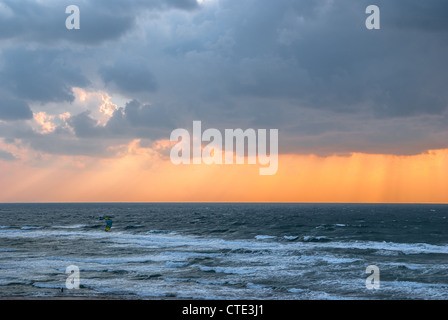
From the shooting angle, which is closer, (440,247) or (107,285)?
(107,285)

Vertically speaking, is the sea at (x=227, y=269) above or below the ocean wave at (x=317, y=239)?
above

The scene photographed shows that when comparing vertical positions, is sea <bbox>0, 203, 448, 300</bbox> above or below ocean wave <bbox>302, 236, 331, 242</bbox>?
above

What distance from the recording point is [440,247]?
4866 centimetres

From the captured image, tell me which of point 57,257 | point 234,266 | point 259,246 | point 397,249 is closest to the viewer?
point 234,266

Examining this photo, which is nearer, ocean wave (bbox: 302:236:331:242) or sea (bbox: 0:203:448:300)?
sea (bbox: 0:203:448:300)

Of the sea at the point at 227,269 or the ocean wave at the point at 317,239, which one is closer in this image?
the sea at the point at 227,269

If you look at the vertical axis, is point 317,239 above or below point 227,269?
below

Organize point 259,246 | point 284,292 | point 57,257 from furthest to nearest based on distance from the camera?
point 259,246
point 57,257
point 284,292

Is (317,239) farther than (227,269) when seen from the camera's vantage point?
Yes
